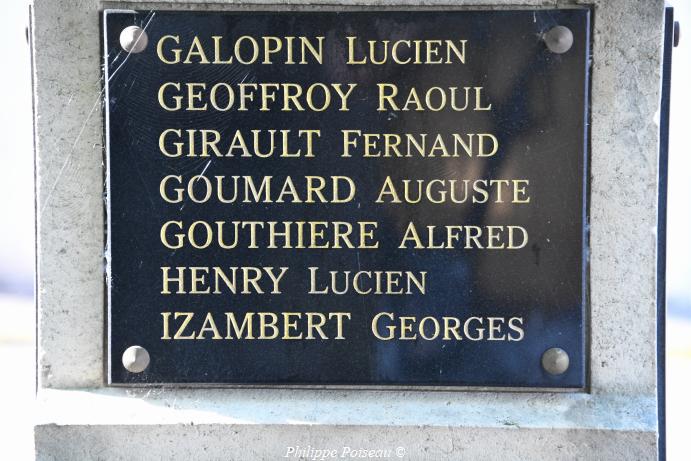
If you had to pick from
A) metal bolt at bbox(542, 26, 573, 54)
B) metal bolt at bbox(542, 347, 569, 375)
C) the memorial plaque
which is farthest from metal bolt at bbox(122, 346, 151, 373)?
metal bolt at bbox(542, 26, 573, 54)

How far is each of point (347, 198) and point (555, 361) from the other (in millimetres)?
801

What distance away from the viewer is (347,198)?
2.74 meters

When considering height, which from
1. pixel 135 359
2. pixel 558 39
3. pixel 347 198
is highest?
pixel 558 39

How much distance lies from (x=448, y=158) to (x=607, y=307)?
0.67 m

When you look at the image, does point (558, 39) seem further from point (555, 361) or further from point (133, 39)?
point (133, 39)

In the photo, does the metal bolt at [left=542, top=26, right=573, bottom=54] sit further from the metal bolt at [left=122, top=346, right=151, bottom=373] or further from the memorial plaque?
the metal bolt at [left=122, top=346, right=151, bottom=373]

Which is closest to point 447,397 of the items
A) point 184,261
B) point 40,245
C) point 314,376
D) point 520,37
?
point 314,376

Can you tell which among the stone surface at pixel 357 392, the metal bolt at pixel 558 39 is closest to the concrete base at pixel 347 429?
the stone surface at pixel 357 392

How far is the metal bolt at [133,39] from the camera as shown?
271 cm

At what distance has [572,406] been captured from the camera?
2.72 metres

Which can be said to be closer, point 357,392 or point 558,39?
point 558,39

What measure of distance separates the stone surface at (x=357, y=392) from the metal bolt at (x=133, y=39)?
0.28ft

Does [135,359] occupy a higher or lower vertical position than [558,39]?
lower

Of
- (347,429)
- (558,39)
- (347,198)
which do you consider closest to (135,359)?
(347,429)
